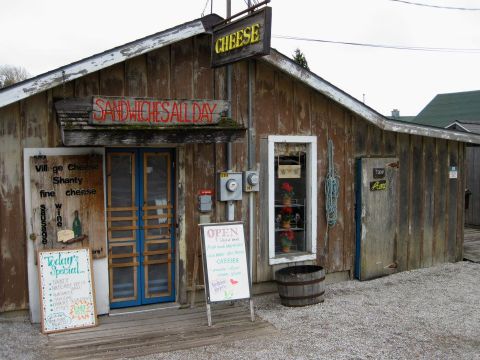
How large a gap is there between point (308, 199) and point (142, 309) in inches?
120

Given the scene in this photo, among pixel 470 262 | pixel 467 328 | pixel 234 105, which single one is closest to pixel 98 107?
pixel 234 105

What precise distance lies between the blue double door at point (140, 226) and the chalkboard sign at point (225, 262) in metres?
0.70

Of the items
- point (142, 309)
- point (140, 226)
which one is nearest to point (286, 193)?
point (140, 226)

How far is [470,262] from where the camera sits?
9.99 meters

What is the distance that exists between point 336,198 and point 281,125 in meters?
1.52

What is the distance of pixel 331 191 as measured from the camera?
26.8 ft

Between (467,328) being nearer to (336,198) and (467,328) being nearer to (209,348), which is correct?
(336,198)

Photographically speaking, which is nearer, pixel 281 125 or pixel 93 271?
pixel 93 271

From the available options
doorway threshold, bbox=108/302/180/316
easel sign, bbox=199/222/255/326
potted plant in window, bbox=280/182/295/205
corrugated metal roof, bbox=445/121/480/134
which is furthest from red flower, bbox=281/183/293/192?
corrugated metal roof, bbox=445/121/480/134

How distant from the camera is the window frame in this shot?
772cm

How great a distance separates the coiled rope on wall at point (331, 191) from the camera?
819 cm

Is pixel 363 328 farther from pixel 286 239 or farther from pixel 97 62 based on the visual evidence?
pixel 97 62

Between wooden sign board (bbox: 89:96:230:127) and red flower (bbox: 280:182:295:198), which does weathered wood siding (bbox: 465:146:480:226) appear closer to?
red flower (bbox: 280:182:295:198)

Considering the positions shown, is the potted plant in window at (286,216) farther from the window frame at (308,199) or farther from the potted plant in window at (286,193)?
the window frame at (308,199)
